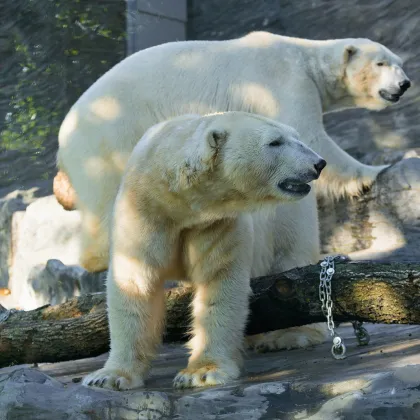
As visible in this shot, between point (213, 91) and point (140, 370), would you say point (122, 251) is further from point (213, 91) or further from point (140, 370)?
point (213, 91)

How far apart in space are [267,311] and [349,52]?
111 inches

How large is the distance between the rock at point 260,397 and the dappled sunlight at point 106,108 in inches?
100

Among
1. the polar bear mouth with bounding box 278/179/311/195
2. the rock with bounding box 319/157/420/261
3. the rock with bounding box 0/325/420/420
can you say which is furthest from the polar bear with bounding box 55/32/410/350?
the rock with bounding box 0/325/420/420

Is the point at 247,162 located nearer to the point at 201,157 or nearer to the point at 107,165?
the point at 201,157

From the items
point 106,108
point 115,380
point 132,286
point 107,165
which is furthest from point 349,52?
point 115,380

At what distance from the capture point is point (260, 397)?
2596mm

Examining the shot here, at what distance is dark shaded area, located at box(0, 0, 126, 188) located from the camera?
1047cm

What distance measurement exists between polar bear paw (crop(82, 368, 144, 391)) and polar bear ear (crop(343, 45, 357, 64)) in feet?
11.0

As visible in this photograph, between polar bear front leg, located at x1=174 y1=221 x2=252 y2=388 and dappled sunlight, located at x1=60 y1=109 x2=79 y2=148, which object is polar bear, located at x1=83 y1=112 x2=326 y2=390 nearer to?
polar bear front leg, located at x1=174 y1=221 x2=252 y2=388

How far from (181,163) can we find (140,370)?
84cm

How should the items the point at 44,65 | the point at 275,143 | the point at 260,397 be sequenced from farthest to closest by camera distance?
the point at 44,65
the point at 275,143
the point at 260,397

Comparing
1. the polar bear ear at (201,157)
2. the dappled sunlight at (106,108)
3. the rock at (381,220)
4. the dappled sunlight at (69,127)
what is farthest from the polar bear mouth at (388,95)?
the polar bear ear at (201,157)

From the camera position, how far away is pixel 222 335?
10.7 feet

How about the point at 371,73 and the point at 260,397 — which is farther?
the point at 371,73
